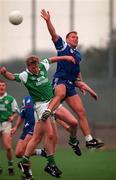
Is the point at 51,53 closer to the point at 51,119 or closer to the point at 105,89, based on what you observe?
the point at 105,89

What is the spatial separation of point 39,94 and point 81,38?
19733mm

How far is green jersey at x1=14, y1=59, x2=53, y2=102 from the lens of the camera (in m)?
14.0

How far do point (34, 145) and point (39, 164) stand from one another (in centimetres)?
537

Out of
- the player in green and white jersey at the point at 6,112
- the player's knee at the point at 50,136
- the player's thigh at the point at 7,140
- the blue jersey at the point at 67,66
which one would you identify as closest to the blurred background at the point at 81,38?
the player in green and white jersey at the point at 6,112

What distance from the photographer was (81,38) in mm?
33656

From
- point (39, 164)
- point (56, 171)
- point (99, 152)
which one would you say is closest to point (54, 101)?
point (56, 171)

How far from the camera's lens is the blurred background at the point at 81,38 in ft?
108

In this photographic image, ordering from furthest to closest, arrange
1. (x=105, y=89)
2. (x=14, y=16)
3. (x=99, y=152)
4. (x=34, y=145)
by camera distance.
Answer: (x=105, y=89) < (x=99, y=152) < (x=14, y=16) < (x=34, y=145)

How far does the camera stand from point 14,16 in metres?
14.9

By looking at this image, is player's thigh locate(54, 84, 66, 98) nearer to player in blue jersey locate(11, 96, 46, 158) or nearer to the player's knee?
the player's knee

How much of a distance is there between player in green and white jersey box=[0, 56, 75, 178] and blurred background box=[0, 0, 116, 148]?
60.2 ft

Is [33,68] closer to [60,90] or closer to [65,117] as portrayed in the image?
[60,90]

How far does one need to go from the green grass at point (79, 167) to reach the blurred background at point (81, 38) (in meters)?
9.03

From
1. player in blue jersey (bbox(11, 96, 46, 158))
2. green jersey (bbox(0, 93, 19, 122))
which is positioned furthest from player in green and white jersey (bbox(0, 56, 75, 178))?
green jersey (bbox(0, 93, 19, 122))
